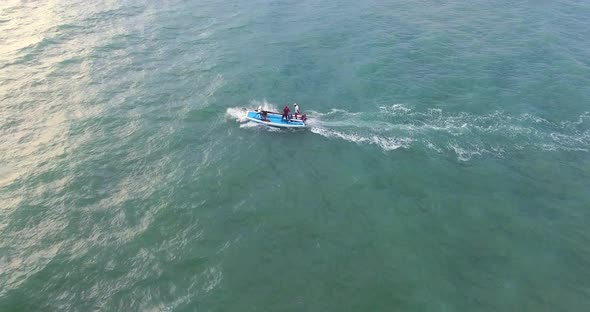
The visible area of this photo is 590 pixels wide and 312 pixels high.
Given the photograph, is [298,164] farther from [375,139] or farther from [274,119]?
[375,139]

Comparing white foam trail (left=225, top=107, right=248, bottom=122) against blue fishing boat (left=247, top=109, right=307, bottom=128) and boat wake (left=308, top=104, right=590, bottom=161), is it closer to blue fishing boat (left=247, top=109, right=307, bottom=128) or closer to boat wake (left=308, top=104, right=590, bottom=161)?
blue fishing boat (left=247, top=109, right=307, bottom=128)

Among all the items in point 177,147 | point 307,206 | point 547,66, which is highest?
point 547,66

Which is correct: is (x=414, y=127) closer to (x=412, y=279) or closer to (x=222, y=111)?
(x=412, y=279)

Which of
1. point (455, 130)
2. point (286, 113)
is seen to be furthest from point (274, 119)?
point (455, 130)

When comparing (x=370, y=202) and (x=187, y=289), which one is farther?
(x=370, y=202)

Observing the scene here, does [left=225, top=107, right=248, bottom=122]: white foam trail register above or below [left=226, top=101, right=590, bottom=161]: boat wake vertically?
above

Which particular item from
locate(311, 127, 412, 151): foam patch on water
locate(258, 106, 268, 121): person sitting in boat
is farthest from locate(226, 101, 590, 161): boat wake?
locate(258, 106, 268, 121): person sitting in boat

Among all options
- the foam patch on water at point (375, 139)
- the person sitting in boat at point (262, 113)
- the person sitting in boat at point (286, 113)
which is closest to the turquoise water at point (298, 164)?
the foam patch on water at point (375, 139)

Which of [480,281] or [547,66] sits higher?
[547,66]

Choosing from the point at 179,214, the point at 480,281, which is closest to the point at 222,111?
the point at 179,214
